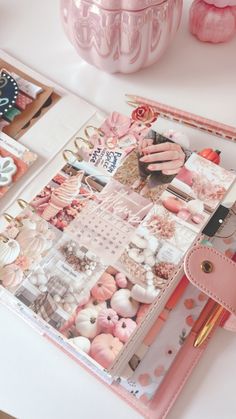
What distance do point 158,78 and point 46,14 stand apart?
8.4 inches

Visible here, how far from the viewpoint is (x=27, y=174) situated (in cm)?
65

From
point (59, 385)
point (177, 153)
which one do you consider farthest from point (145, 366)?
point (177, 153)

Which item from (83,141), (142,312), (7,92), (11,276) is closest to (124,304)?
(142,312)

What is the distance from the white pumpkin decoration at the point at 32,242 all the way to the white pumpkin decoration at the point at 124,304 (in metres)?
0.10

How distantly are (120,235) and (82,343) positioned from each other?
0.12 metres

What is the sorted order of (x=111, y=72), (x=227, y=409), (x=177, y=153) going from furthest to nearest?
(x=111, y=72)
(x=177, y=153)
(x=227, y=409)

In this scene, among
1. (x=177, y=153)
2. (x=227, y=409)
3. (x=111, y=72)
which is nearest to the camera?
(x=227, y=409)

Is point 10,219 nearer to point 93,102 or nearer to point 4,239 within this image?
point 4,239

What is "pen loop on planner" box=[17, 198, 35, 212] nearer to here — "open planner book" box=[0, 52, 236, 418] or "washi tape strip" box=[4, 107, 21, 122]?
"open planner book" box=[0, 52, 236, 418]

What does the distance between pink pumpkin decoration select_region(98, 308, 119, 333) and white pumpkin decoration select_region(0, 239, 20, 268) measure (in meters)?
0.12

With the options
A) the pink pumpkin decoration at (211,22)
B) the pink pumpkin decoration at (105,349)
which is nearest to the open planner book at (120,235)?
the pink pumpkin decoration at (105,349)

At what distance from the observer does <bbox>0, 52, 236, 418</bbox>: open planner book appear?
1.73ft

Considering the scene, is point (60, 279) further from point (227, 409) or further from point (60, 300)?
point (227, 409)

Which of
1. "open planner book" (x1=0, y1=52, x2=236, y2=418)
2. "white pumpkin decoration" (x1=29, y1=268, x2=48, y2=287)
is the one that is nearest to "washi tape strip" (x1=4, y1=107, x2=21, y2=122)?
"open planner book" (x1=0, y1=52, x2=236, y2=418)
